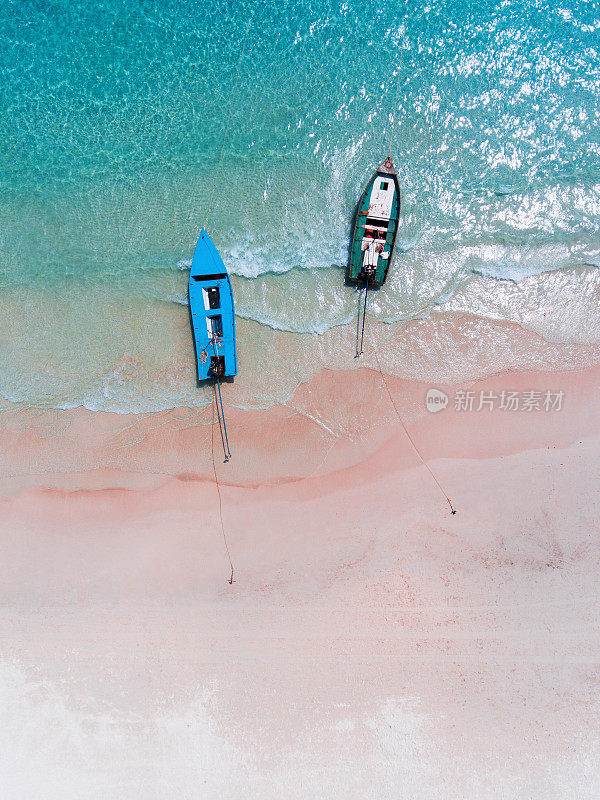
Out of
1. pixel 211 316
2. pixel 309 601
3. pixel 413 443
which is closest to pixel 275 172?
pixel 211 316

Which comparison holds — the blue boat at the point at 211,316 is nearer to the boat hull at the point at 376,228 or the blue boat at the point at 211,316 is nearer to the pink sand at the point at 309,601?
the pink sand at the point at 309,601

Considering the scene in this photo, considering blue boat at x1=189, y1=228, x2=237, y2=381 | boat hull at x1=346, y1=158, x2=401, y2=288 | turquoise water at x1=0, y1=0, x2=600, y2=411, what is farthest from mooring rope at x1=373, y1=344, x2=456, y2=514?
blue boat at x1=189, y1=228, x2=237, y2=381

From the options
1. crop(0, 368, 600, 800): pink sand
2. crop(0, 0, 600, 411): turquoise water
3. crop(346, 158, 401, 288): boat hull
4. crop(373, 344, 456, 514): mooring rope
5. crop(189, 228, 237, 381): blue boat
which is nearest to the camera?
crop(0, 368, 600, 800): pink sand

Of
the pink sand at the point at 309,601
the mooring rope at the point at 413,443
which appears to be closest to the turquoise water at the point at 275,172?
the mooring rope at the point at 413,443

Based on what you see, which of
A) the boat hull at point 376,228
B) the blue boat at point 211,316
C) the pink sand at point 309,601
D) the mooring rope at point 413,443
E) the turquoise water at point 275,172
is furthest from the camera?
the turquoise water at point 275,172

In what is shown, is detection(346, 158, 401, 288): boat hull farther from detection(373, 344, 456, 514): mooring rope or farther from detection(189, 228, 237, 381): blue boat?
detection(189, 228, 237, 381): blue boat

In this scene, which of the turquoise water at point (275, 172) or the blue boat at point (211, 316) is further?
the turquoise water at point (275, 172)

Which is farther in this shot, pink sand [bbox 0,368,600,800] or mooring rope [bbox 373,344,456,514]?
mooring rope [bbox 373,344,456,514]

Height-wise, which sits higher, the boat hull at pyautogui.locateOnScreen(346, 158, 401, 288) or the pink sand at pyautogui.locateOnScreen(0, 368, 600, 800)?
the boat hull at pyautogui.locateOnScreen(346, 158, 401, 288)
